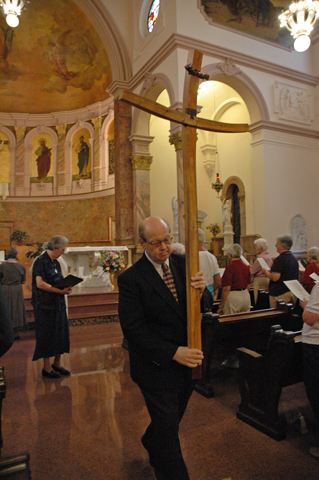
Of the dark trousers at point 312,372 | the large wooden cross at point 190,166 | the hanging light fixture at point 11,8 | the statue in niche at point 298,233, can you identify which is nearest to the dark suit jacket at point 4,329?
the large wooden cross at point 190,166

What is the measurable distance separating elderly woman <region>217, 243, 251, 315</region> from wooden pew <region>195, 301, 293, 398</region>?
1.92ft

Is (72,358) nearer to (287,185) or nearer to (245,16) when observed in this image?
(287,185)

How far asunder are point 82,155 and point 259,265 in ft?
44.8

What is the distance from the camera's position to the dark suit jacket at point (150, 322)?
6.64ft

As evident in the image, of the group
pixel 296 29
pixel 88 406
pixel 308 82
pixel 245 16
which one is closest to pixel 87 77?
pixel 245 16

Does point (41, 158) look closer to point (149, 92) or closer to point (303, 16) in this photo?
point (149, 92)

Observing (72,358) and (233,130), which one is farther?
(72,358)

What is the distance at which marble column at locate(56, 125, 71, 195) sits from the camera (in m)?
17.5

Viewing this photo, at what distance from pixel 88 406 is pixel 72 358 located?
1720 mm

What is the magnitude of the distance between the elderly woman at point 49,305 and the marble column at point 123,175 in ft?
24.2

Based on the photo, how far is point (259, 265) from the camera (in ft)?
19.4

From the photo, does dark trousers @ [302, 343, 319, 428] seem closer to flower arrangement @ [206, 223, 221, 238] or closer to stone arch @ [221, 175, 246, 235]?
stone arch @ [221, 175, 246, 235]

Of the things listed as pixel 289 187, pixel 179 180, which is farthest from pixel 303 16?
pixel 289 187

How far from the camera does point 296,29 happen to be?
770 cm
